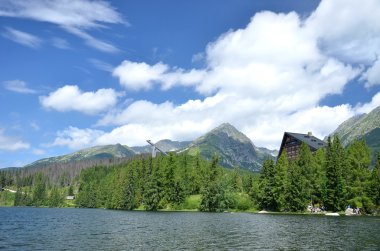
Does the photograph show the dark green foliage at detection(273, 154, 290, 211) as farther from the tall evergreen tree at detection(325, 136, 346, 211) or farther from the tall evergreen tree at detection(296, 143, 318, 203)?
the tall evergreen tree at detection(325, 136, 346, 211)

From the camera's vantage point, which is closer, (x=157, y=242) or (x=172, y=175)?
(x=157, y=242)

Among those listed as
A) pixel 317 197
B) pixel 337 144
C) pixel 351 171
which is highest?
pixel 337 144

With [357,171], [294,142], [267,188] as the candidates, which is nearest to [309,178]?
[357,171]

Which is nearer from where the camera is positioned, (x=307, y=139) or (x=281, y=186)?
(x=281, y=186)

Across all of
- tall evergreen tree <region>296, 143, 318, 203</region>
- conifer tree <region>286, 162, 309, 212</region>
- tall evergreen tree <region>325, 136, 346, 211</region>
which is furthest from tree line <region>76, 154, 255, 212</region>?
tall evergreen tree <region>325, 136, 346, 211</region>

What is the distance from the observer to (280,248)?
44.3 m

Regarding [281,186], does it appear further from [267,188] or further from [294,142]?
[294,142]

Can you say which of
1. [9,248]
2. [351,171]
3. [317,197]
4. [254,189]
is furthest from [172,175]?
[9,248]

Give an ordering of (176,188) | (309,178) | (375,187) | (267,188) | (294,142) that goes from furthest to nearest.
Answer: (294,142), (176,188), (267,188), (309,178), (375,187)

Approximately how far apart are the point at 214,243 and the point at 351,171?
79.6 metres

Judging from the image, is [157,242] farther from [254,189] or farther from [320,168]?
[254,189]

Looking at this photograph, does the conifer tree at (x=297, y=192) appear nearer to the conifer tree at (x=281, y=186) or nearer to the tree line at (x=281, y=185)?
the tree line at (x=281, y=185)

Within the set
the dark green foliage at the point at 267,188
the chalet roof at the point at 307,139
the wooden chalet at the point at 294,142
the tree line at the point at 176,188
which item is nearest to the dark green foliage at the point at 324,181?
the dark green foliage at the point at 267,188

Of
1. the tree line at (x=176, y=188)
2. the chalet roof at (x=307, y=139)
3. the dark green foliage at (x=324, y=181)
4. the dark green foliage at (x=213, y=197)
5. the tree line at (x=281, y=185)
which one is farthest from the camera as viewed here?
the chalet roof at (x=307, y=139)
